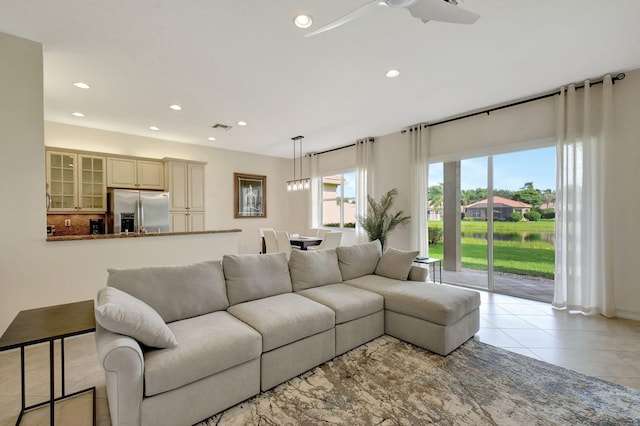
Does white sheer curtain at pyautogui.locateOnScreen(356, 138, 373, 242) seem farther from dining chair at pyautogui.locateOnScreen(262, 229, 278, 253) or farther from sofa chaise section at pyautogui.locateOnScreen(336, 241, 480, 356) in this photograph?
sofa chaise section at pyautogui.locateOnScreen(336, 241, 480, 356)

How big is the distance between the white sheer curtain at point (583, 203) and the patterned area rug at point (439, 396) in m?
1.88

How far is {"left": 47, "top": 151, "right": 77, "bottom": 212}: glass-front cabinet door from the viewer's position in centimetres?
468

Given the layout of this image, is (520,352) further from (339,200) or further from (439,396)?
(339,200)

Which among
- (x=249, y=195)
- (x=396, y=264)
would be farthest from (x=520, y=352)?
(x=249, y=195)

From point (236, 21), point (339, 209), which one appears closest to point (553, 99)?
point (236, 21)

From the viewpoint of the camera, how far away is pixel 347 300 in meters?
2.67

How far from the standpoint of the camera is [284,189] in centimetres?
820

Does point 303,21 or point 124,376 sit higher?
point 303,21

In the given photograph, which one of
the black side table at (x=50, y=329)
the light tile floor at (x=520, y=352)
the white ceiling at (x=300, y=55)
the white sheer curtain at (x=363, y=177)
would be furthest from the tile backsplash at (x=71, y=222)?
the white sheer curtain at (x=363, y=177)

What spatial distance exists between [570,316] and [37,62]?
21.4ft

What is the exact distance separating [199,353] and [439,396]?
5.55ft

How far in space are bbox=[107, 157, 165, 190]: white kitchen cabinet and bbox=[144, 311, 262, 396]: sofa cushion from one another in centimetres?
446

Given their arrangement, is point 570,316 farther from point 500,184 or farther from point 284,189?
point 284,189

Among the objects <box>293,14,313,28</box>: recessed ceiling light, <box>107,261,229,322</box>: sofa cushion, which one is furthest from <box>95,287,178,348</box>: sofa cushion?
<box>293,14,313,28</box>: recessed ceiling light
